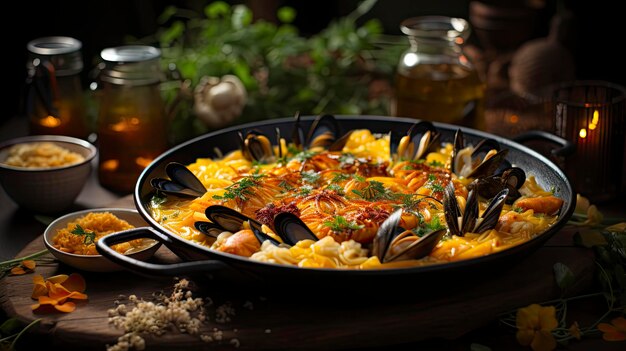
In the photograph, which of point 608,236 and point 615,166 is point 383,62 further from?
point 608,236

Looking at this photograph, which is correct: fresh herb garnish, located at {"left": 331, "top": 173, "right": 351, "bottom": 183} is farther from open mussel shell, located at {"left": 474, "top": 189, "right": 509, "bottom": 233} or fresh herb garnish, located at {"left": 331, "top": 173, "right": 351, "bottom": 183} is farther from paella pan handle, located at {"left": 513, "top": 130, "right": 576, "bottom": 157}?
paella pan handle, located at {"left": 513, "top": 130, "right": 576, "bottom": 157}

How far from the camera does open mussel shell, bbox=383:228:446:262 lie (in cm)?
279

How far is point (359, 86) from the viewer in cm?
583

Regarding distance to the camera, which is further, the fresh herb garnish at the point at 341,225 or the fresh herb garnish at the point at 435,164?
the fresh herb garnish at the point at 435,164

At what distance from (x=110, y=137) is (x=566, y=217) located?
2649 millimetres

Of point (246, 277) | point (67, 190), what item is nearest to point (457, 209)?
point (246, 277)

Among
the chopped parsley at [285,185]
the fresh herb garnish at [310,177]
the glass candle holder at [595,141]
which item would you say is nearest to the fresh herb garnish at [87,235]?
the chopped parsley at [285,185]

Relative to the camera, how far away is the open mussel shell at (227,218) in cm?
315

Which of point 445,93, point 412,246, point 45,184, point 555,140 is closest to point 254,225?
point 412,246

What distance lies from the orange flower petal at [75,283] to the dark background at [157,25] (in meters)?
3.55

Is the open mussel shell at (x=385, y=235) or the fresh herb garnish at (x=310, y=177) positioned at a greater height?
the open mussel shell at (x=385, y=235)

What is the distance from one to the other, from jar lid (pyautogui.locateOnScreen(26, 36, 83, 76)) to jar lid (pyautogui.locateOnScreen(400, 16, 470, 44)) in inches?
81.6

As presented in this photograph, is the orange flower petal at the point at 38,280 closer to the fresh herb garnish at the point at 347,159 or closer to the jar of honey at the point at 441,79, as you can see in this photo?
the fresh herb garnish at the point at 347,159

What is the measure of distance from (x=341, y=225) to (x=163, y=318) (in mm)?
792
